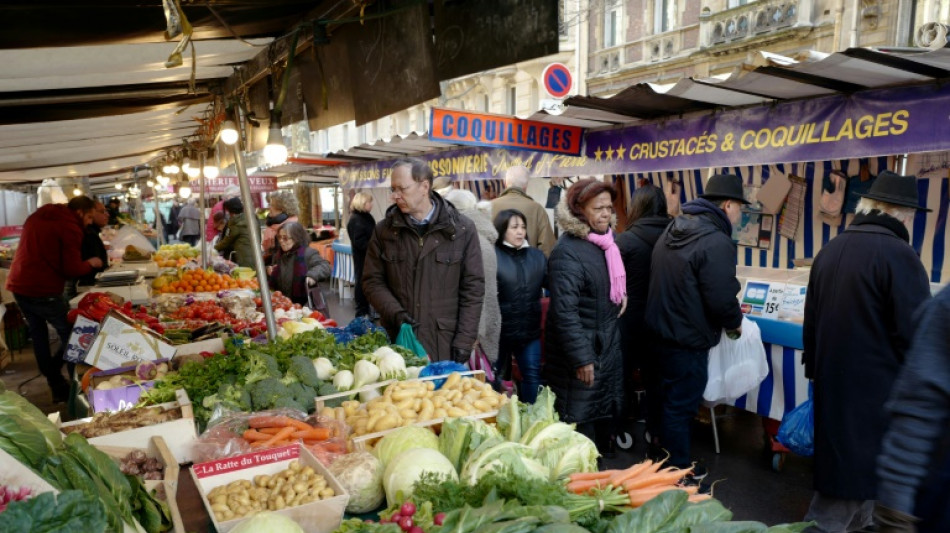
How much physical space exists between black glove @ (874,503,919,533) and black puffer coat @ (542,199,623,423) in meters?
2.51

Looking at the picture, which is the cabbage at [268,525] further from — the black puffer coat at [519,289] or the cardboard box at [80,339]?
the black puffer coat at [519,289]

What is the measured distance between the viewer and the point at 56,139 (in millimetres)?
6230

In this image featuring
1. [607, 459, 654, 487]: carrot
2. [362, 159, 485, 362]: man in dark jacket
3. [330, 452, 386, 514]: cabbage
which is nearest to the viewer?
[607, 459, 654, 487]: carrot

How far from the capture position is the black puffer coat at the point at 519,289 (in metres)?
5.17

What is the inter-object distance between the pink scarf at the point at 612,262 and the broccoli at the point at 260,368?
221cm

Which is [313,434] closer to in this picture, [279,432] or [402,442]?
[279,432]

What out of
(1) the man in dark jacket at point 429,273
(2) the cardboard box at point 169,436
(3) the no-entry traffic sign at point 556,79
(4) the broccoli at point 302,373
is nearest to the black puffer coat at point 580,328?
(1) the man in dark jacket at point 429,273

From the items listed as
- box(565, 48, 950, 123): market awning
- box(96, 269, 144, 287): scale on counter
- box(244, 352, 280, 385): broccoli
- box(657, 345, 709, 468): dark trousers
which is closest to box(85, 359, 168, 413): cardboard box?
box(244, 352, 280, 385): broccoli

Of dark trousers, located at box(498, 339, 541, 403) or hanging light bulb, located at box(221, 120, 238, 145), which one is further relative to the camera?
dark trousers, located at box(498, 339, 541, 403)

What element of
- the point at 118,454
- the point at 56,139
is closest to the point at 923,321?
the point at 118,454

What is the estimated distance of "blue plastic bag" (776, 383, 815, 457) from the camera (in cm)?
423

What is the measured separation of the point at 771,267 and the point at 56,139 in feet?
24.7

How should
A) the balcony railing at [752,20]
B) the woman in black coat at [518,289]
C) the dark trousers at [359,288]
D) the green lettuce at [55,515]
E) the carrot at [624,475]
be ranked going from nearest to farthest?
the green lettuce at [55,515] < the carrot at [624,475] < the woman in black coat at [518,289] < the dark trousers at [359,288] < the balcony railing at [752,20]

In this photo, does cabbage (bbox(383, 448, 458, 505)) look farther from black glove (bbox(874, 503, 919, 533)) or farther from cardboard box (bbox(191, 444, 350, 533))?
black glove (bbox(874, 503, 919, 533))
